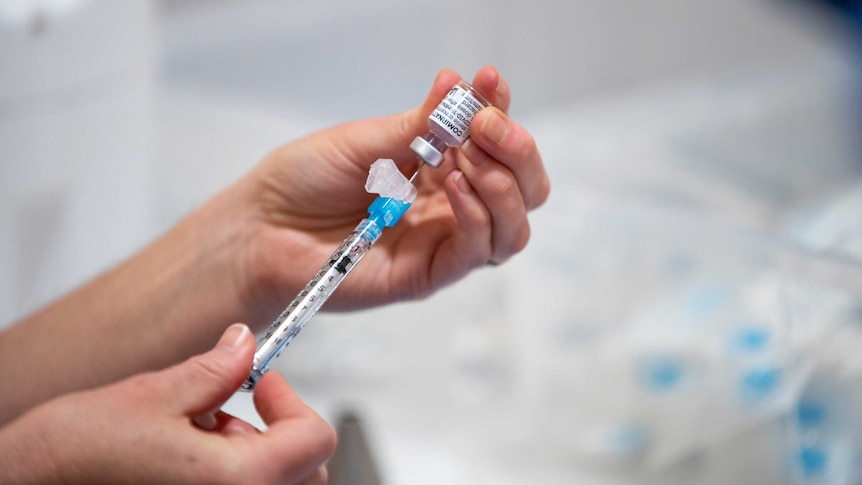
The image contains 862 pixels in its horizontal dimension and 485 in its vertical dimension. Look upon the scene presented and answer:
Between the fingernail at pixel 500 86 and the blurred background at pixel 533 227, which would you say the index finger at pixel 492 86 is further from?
the blurred background at pixel 533 227

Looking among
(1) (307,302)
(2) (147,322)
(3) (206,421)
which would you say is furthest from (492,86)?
(2) (147,322)

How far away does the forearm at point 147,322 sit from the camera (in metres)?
0.84

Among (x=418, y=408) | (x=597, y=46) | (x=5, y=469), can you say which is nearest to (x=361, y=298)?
(x=5, y=469)

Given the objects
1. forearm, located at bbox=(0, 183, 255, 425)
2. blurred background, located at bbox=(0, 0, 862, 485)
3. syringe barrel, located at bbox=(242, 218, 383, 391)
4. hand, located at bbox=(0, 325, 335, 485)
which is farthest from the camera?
blurred background, located at bbox=(0, 0, 862, 485)

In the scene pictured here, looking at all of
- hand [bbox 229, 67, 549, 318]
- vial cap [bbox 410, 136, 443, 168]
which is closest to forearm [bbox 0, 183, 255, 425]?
hand [bbox 229, 67, 549, 318]

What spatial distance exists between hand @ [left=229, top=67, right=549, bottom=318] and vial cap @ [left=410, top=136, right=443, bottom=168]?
0.03 metres

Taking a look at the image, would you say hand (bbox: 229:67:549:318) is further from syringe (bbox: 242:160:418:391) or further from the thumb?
the thumb

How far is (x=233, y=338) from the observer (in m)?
0.52

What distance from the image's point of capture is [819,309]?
1160 mm

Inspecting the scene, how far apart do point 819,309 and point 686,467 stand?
1.16 feet

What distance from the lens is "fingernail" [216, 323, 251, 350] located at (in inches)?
20.1

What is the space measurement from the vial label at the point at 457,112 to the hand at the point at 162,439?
0.26 m

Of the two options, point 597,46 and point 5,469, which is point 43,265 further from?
point 597,46

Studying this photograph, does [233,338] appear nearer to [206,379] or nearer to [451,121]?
[206,379]
